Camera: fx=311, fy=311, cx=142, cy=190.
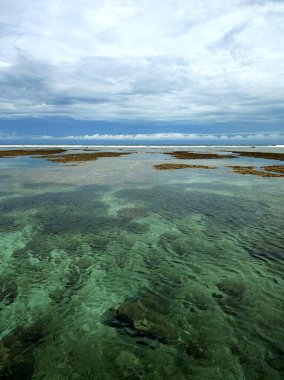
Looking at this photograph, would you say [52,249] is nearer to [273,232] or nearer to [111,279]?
[111,279]

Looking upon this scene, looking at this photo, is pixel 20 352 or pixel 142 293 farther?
pixel 142 293

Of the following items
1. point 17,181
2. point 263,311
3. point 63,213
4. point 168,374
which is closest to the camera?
point 168,374

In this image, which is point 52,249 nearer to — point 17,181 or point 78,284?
point 78,284

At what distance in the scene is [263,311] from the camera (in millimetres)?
9711

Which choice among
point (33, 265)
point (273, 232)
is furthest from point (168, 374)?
point (273, 232)

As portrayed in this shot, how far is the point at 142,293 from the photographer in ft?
35.1

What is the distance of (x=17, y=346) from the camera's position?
26.7 ft

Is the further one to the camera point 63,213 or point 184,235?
point 63,213

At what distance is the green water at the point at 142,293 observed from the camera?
7.72 m

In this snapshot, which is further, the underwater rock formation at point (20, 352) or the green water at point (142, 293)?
the green water at point (142, 293)

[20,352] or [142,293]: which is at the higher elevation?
[142,293]

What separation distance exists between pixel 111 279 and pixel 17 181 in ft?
91.7

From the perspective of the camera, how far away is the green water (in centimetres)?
772

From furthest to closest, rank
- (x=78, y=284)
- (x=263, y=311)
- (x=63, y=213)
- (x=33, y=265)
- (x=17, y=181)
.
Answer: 1. (x=17, y=181)
2. (x=63, y=213)
3. (x=33, y=265)
4. (x=78, y=284)
5. (x=263, y=311)
